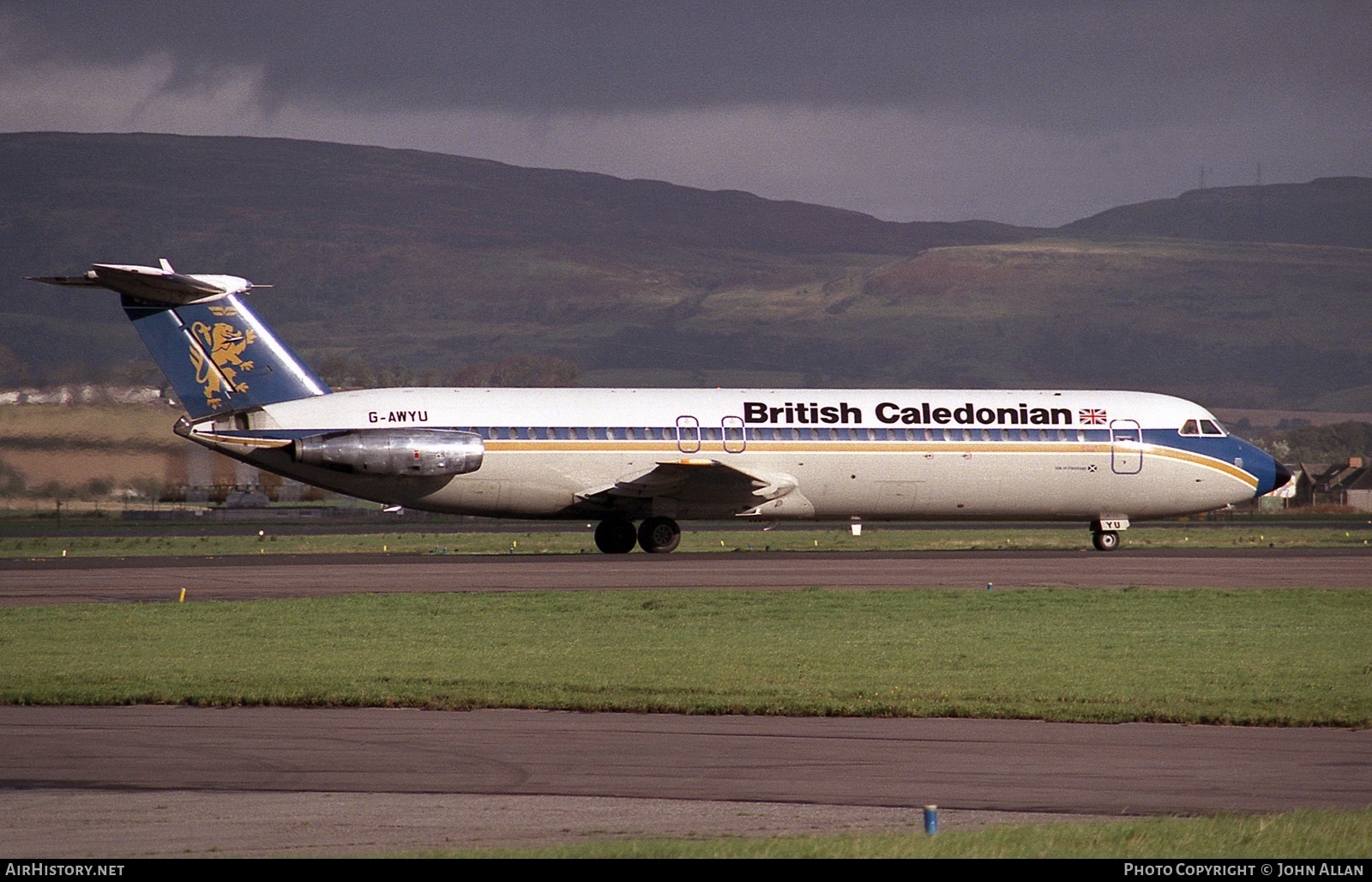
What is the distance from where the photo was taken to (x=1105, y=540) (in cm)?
4312

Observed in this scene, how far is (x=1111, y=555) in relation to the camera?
39.6 m

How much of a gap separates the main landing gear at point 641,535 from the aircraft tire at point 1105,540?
1131 cm

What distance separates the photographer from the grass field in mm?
16016

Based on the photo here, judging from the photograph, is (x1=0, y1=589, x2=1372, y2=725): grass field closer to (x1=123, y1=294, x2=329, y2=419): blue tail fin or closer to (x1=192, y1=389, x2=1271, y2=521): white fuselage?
(x1=192, y1=389, x2=1271, y2=521): white fuselage

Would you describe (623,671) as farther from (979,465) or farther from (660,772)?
(979,465)

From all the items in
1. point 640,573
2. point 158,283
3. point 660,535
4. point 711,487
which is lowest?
point 640,573

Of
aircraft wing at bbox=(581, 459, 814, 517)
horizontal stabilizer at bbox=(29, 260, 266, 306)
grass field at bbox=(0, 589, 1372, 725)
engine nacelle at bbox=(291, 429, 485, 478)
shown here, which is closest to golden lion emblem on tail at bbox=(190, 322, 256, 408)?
horizontal stabilizer at bbox=(29, 260, 266, 306)

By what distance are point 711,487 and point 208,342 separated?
39.4 ft

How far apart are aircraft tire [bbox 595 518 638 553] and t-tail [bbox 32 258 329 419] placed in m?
8.49

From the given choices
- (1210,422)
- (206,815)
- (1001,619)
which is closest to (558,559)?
(1001,619)

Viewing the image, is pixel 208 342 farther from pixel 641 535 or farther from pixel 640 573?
pixel 640 573

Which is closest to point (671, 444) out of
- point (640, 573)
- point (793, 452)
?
point (793, 452)

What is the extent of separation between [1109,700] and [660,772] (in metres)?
5.51

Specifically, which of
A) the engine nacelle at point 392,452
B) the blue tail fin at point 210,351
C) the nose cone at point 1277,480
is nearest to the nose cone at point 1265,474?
the nose cone at point 1277,480
